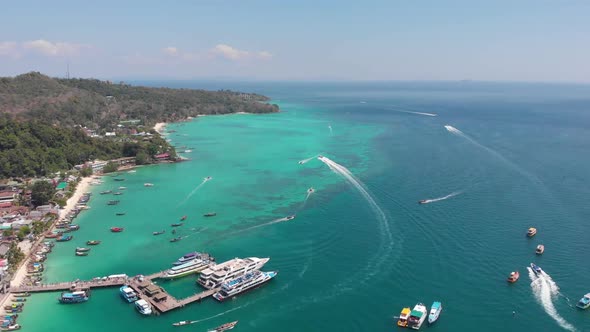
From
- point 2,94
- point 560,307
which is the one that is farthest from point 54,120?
point 560,307

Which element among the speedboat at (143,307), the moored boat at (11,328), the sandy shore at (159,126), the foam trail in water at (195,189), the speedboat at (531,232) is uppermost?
the sandy shore at (159,126)

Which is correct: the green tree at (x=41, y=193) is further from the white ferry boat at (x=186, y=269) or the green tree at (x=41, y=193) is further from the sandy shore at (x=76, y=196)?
the white ferry boat at (x=186, y=269)

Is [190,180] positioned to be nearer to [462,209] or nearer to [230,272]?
[230,272]

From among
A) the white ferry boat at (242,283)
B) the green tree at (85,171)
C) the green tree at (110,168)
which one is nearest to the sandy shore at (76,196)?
the green tree at (85,171)

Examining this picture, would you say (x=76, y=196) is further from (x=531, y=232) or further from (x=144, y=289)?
(x=531, y=232)

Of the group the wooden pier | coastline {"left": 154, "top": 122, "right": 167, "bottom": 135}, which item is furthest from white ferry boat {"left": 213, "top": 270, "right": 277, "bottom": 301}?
coastline {"left": 154, "top": 122, "right": 167, "bottom": 135}

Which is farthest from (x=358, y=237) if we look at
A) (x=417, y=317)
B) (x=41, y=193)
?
(x=41, y=193)

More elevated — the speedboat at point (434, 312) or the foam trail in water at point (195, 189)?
the foam trail in water at point (195, 189)
